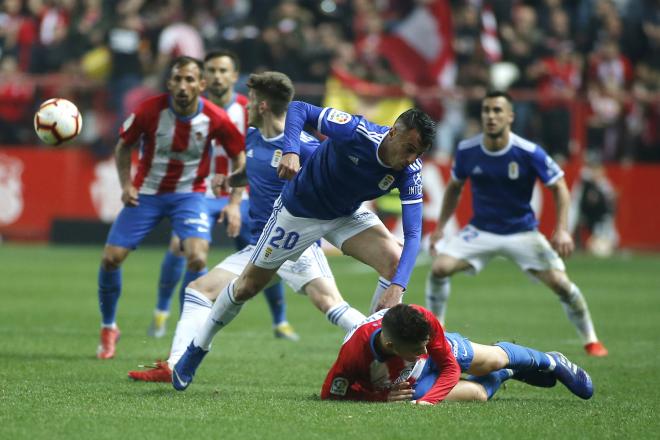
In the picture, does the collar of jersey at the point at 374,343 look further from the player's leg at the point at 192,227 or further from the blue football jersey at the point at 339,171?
the player's leg at the point at 192,227

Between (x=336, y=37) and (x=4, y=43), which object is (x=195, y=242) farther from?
(x=4, y=43)

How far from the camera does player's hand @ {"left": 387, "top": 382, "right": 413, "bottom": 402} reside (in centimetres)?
782

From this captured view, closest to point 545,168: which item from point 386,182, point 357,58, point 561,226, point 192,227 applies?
point 561,226

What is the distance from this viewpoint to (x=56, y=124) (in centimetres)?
989

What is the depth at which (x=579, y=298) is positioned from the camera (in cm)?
1149

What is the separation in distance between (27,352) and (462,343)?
14.3 ft

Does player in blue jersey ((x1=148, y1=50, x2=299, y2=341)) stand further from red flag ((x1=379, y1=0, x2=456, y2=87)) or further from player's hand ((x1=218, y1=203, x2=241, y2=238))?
red flag ((x1=379, y1=0, x2=456, y2=87))

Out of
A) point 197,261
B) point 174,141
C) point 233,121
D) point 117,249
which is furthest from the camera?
point 233,121

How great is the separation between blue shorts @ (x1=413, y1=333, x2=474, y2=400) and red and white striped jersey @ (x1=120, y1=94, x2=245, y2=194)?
327 cm

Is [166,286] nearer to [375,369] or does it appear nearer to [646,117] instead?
[375,369]

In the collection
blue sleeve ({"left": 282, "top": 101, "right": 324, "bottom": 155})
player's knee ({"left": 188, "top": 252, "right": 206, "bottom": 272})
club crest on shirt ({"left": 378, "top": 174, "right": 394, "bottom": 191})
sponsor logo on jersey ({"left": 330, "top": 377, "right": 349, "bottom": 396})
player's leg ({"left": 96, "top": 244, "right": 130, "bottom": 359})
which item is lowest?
player's leg ({"left": 96, "top": 244, "right": 130, "bottom": 359})

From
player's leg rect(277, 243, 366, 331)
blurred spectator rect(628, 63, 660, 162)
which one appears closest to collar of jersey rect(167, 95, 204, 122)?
player's leg rect(277, 243, 366, 331)

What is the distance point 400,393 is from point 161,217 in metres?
3.56

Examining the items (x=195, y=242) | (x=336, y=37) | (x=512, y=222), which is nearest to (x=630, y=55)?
(x=336, y=37)
